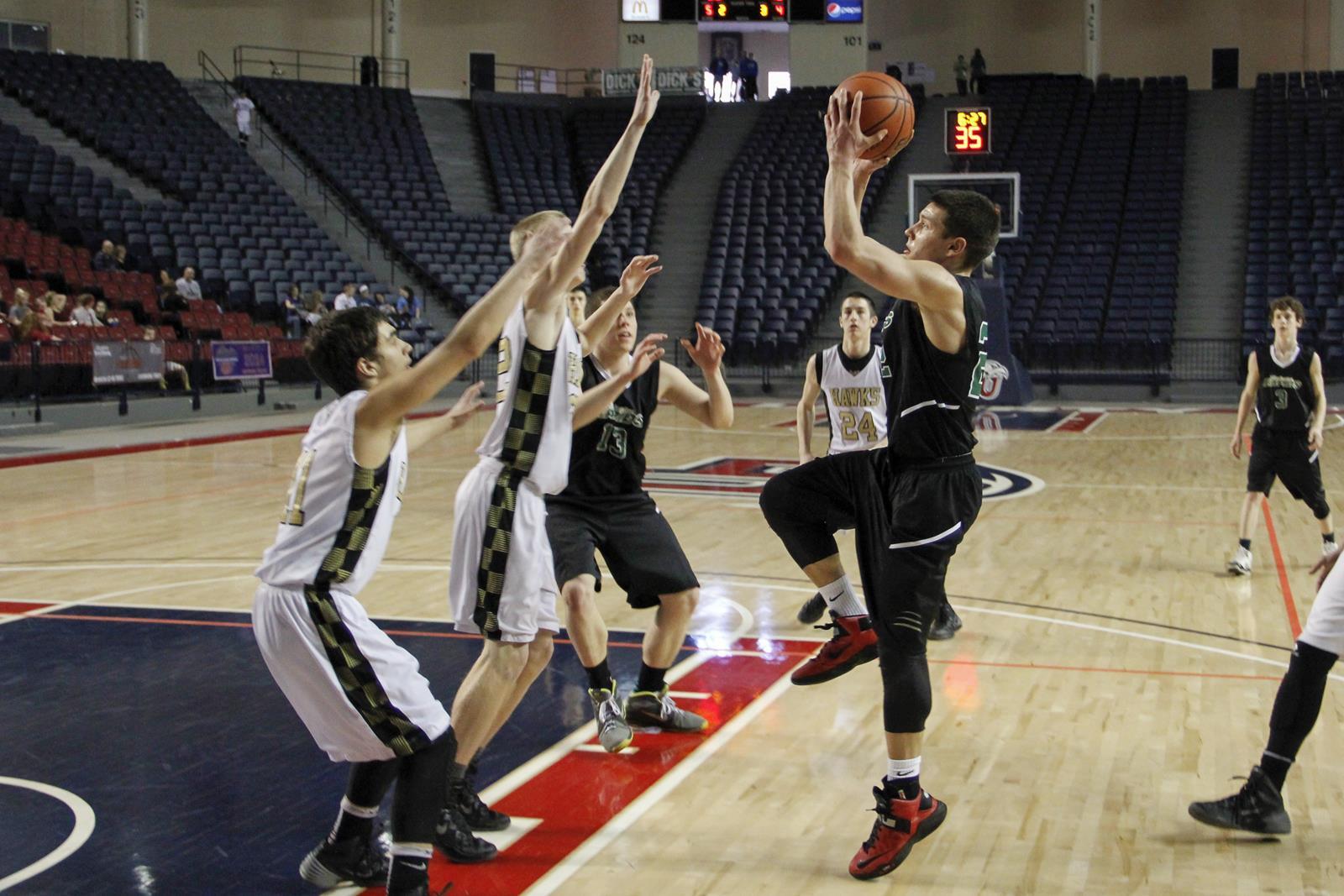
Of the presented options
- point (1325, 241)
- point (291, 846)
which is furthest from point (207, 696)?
point (1325, 241)

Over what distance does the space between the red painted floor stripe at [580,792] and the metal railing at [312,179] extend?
63.6 feet

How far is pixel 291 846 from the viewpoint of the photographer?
3777mm

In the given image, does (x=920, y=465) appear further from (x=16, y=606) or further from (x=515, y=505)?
(x=16, y=606)

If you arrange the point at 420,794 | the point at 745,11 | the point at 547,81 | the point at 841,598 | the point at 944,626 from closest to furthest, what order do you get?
the point at 420,794 < the point at 841,598 < the point at 944,626 < the point at 745,11 < the point at 547,81

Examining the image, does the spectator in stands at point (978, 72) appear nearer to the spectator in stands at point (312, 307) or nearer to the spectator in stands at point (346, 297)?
the spectator in stands at point (346, 297)

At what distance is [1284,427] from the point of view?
318 inches

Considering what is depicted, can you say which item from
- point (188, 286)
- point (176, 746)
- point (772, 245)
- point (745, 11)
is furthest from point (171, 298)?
point (176, 746)

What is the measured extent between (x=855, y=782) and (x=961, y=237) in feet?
5.55

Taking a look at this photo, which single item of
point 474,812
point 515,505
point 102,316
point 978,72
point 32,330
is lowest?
point 474,812

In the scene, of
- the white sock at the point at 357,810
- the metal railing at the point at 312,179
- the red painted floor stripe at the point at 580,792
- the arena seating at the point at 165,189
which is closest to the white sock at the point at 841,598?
the red painted floor stripe at the point at 580,792

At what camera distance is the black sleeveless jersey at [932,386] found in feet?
12.5

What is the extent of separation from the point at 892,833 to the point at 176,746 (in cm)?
243

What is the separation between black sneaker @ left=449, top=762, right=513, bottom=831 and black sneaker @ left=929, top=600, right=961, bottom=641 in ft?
9.32

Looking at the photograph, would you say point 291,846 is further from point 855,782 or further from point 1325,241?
point 1325,241
